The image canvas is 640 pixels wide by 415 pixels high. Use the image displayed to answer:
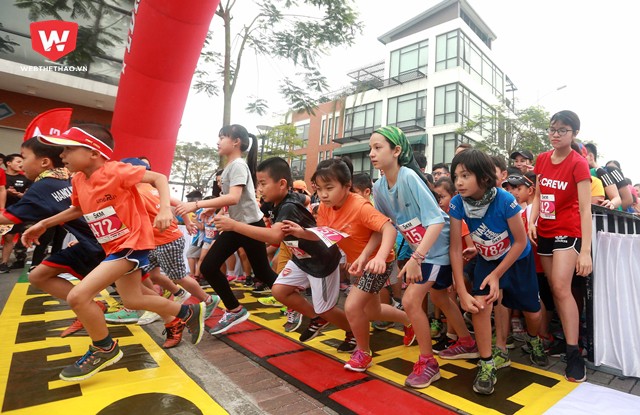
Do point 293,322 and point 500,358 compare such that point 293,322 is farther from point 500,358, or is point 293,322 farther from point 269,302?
point 500,358

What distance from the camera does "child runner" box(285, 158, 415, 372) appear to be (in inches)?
96.9

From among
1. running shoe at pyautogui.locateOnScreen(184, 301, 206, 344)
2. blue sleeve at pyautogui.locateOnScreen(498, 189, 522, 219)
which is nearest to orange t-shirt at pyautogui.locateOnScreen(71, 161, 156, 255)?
running shoe at pyautogui.locateOnScreen(184, 301, 206, 344)

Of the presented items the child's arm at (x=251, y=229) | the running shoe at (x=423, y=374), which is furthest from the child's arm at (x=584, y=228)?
the child's arm at (x=251, y=229)

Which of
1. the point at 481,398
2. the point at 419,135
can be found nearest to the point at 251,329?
the point at 481,398

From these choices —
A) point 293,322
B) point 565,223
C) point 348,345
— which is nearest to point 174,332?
point 293,322

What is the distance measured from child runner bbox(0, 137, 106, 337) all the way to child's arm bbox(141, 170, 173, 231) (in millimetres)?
1152

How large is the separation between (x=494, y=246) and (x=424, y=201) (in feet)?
2.05

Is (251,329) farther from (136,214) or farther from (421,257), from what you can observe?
(421,257)

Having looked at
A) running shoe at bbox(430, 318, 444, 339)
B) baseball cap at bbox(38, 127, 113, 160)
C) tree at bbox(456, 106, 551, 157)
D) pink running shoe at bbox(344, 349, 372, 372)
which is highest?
tree at bbox(456, 106, 551, 157)

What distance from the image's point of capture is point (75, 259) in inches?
A: 120

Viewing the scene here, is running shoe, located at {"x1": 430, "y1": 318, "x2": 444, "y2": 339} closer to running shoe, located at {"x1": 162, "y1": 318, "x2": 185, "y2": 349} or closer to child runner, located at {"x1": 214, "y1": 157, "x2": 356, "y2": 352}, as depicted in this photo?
child runner, located at {"x1": 214, "y1": 157, "x2": 356, "y2": 352}

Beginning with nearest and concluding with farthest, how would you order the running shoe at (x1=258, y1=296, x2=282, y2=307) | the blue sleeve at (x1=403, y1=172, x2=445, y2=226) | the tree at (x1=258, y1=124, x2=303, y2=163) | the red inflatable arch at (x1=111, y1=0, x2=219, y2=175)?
the blue sleeve at (x1=403, y1=172, x2=445, y2=226) < the running shoe at (x1=258, y1=296, x2=282, y2=307) < the red inflatable arch at (x1=111, y1=0, x2=219, y2=175) < the tree at (x1=258, y1=124, x2=303, y2=163)

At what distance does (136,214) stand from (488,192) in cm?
244

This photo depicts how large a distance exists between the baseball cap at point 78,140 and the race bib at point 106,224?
0.40 m
